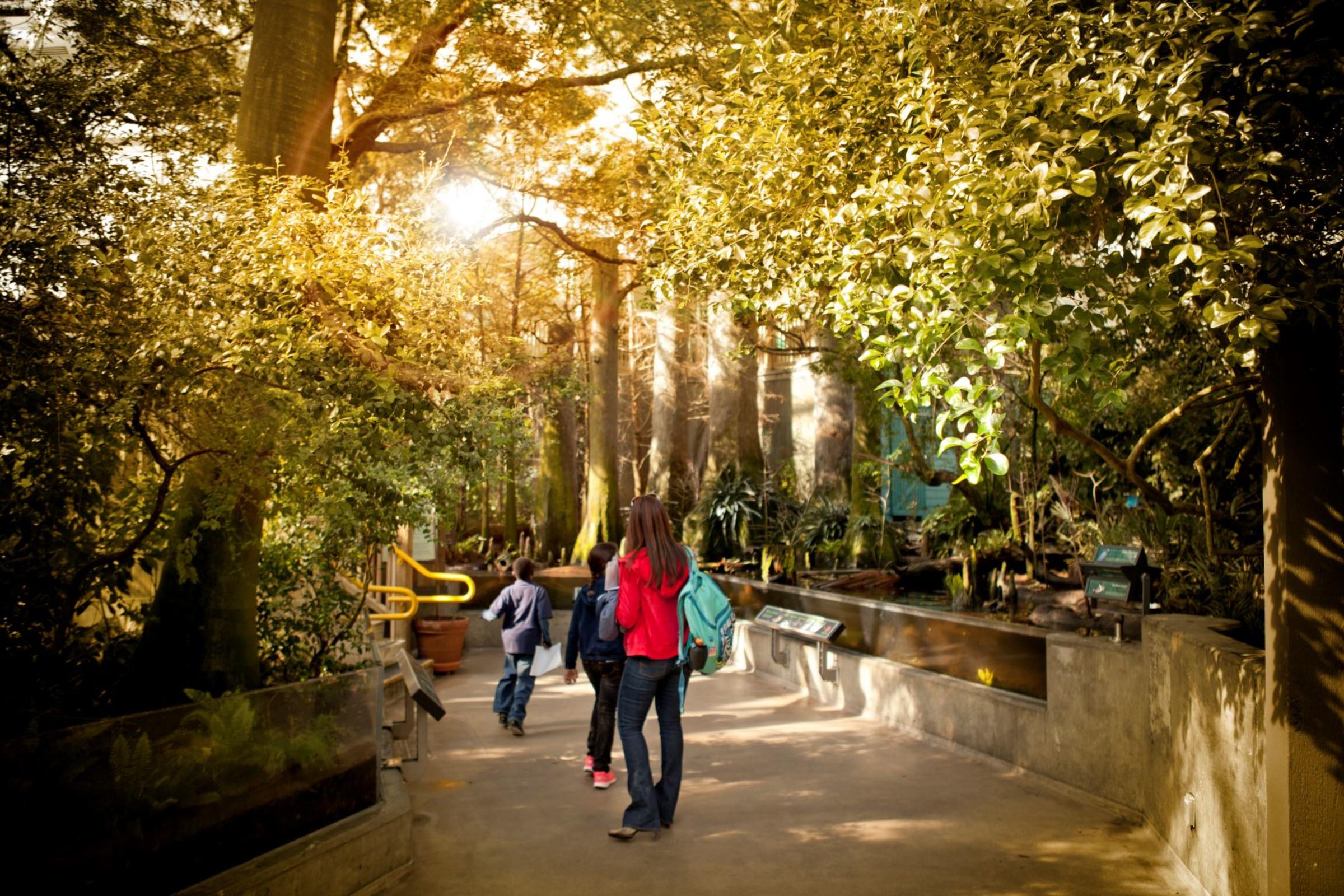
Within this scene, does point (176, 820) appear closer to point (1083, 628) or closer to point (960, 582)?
point (1083, 628)

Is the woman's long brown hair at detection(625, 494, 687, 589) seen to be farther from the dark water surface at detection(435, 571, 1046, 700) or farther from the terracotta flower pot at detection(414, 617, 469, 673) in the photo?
the terracotta flower pot at detection(414, 617, 469, 673)

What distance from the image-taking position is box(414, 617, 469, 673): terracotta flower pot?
13.0 meters

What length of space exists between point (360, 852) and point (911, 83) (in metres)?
4.60

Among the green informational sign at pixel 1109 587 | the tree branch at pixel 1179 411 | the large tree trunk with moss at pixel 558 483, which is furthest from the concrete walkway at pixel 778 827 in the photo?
the large tree trunk with moss at pixel 558 483

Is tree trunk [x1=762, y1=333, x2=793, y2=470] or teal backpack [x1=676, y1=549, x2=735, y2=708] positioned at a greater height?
tree trunk [x1=762, y1=333, x2=793, y2=470]

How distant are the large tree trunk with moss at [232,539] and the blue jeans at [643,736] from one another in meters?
2.22

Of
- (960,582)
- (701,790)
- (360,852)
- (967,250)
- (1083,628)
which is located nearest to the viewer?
(967,250)

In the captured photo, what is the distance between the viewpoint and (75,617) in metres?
6.39

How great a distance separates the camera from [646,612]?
636cm

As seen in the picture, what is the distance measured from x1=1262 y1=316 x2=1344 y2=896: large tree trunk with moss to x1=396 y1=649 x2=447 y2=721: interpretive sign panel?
4.98 meters

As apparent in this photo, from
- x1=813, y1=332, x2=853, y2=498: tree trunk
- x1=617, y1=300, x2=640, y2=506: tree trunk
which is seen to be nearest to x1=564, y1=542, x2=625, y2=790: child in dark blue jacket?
x1=813, y1=332, x2=853, y2=498: tree trunk

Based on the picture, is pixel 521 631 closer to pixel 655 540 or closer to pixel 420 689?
pixel 420 689

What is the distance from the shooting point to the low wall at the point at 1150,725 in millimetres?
4711

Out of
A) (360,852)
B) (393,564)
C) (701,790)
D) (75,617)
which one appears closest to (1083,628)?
(701,790)
